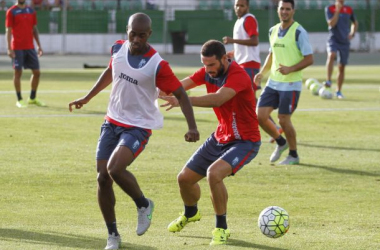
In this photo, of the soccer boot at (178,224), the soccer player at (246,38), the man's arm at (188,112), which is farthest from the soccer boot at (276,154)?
the man's arm at (188,112)

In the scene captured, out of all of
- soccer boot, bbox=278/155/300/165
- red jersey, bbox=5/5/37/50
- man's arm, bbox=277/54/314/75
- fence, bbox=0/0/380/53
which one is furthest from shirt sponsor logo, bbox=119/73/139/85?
fence, bbox=0/0/380/53

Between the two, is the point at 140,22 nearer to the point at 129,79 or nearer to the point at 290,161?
the point at 129,79

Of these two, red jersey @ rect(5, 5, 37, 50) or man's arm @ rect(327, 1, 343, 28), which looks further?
man's arm @ rect(327, 1, 343, 28)

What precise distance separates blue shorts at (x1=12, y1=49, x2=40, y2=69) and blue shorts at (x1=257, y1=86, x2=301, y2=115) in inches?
317

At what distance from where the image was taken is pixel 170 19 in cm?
4150

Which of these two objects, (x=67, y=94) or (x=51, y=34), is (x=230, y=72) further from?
(x=51, y=34)

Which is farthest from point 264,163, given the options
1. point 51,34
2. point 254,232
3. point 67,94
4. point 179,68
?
point 51,34

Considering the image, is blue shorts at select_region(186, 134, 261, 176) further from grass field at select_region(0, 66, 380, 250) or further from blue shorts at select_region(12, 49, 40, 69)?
blue shorts at select_region(12, 49, 40, 69)

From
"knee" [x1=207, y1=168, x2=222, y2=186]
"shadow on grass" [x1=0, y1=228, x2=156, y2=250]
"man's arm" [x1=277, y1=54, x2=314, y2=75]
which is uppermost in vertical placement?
"man's arm" [x1=277, y1=54, x2=314, y2=75]

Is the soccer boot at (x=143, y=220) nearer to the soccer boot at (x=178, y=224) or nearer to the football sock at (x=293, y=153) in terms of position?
the soccer boot at (x=178, y=224)

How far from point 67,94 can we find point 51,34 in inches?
704

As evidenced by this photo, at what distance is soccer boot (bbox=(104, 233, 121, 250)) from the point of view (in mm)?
8039

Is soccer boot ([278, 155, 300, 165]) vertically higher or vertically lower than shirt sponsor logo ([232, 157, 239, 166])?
lower

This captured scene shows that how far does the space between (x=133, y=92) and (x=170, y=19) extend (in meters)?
33.5
